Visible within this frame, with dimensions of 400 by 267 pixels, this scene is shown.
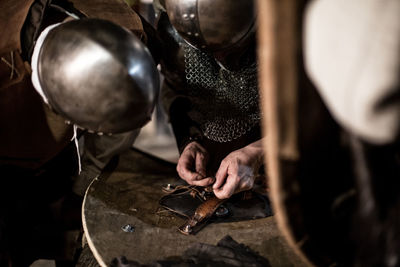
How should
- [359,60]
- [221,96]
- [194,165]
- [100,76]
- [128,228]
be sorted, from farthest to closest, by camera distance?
[221,96]
[194,165]
[128,228]
[100,76]
[359,60]

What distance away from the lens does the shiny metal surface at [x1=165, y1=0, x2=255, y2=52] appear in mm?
1130

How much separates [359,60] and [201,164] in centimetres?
94

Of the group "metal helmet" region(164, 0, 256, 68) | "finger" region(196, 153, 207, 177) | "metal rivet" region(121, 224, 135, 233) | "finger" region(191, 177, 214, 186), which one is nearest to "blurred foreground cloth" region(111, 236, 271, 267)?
"metal rivet" region(121, 224, 135, 233)

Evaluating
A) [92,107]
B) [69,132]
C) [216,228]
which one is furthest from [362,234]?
[69,132]

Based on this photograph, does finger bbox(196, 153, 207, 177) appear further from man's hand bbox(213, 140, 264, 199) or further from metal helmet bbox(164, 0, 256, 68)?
metal helmet bbox(164, 0, 256, 68)

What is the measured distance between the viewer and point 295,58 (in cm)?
55

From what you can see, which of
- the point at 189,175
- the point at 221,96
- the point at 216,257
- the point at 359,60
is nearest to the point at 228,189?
the point at 189,175

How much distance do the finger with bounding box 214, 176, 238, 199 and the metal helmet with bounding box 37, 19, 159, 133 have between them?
15.8 inches

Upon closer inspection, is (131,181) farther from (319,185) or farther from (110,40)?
(319,185)

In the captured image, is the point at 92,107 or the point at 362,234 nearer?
the point at 362,234

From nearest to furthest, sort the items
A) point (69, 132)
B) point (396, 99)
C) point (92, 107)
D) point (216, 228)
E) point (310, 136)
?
point (396, 99)
point (310, 136)
point (92, 107)
point (216, 228)
point (69, 132)

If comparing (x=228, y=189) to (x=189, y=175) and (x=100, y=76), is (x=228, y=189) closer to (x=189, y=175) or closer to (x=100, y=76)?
(x=189, y=175)

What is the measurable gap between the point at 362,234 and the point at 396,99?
0.93ft

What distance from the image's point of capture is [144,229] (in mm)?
1087
